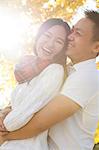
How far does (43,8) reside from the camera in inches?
455

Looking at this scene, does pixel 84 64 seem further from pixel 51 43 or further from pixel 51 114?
pixel 51 114

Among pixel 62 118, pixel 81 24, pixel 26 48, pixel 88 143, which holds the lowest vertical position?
pixel 26 48

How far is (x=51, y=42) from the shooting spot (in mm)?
3809

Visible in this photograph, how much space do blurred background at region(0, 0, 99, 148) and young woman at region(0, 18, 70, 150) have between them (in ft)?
23.1

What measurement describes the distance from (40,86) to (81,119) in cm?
40

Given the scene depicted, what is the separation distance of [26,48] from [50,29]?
731 cm

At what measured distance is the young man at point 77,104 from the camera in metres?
3.48

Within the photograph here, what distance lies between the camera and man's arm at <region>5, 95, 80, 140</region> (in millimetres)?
3469

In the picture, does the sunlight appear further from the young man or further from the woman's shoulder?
the woman's shoulder

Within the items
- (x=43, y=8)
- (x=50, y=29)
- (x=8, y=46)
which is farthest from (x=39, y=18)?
(x=50, y=29)

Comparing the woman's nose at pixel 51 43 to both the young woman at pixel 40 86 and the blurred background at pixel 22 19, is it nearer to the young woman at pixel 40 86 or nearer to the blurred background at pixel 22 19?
the young woman at pixel 40 86

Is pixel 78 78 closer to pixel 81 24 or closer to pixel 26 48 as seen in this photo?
pixel 81 24

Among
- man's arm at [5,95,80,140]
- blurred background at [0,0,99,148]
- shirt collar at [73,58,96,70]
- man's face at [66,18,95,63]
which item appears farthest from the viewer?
blurred background at [0,0,99,148]

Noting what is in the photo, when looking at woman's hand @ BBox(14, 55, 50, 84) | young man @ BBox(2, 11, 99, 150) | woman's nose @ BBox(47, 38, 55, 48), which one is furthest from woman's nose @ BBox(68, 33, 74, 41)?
woman's hand @ BBox(14, 55, 50, 84)
